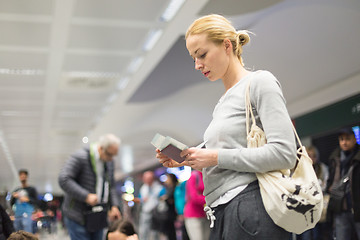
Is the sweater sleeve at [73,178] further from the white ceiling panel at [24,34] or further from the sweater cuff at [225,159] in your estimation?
the white ceiling panel at [24,34]

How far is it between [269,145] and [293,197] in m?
0.20

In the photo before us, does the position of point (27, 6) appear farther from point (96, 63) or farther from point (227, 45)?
point (227, 45)

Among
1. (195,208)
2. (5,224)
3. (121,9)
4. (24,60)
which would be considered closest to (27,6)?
(121,9)

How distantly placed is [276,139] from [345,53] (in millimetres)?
6358

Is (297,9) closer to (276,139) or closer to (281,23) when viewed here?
(281,23)

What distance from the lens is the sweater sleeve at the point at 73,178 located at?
4.96 metres

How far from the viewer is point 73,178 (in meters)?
5.16

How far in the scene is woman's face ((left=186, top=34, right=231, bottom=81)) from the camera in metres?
1.89

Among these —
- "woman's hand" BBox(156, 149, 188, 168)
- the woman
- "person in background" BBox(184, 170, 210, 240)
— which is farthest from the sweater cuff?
"person in background" BBox(184, 170, 210, 240)

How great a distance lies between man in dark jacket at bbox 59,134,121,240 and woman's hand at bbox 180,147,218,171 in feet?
11.2

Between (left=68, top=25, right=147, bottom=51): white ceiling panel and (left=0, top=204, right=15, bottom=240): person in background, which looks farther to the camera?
(left=68, top=25, right=147, bottom=51): white ceiling panel

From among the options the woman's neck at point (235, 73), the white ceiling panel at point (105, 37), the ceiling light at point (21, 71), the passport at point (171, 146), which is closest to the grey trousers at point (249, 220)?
the passport at point (171, 146)

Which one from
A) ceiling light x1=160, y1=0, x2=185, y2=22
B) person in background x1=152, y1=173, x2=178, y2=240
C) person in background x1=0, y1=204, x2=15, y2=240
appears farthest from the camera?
person in background x1=152, y1=173, x2=178, y2=240

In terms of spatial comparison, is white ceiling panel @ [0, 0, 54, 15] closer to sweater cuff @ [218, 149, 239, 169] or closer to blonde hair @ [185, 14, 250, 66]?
blonde hair @ [185, 14, 250, 66]
